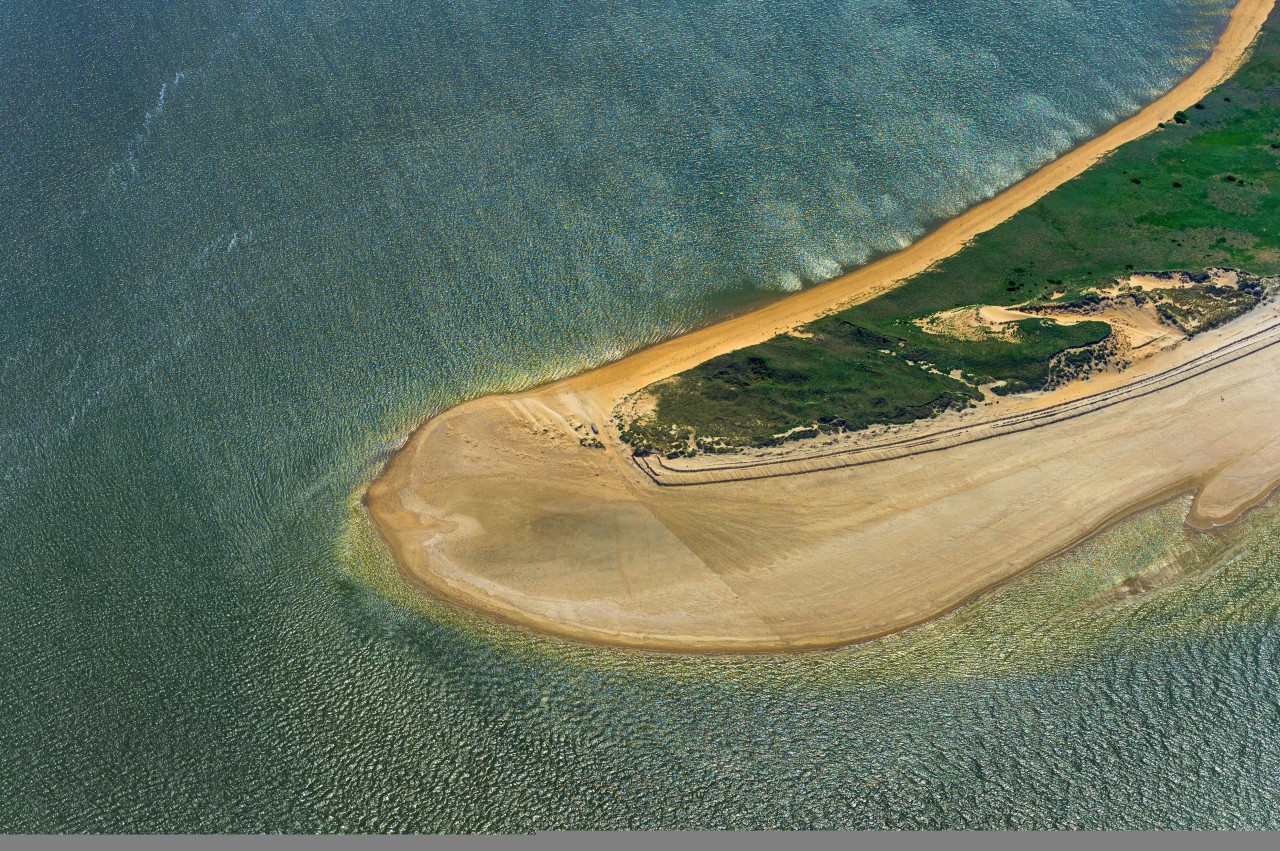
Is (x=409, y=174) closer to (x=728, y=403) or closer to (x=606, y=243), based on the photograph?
(x=606, y=243)

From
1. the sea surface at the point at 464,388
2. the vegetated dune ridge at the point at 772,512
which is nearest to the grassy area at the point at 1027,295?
the vegetated dune ridge at the point at 772,512

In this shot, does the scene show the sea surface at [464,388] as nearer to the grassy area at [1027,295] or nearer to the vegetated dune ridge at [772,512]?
the vegetated dune ridge at [772,512]

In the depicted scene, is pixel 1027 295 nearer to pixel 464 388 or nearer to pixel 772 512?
pixel 772 512

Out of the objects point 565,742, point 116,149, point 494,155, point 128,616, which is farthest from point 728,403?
point 116,149

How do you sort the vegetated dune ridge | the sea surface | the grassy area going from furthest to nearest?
the grassy area → the vegetated dune ridge → the sea surface

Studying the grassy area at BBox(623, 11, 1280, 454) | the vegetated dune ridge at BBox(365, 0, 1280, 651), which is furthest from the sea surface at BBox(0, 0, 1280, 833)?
the grassy area at BBox(623, 11, 1280, 454)

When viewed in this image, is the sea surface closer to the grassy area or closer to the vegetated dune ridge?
the vegetated dune ridge

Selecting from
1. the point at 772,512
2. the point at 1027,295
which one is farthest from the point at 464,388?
the point at 1027,295
